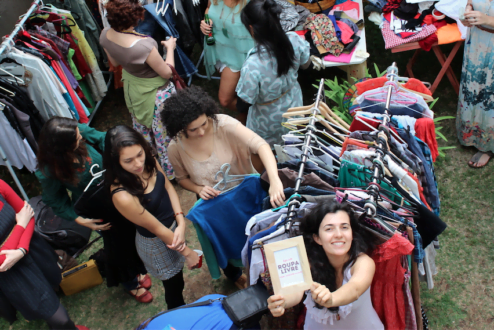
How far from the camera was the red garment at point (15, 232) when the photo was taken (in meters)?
2.25

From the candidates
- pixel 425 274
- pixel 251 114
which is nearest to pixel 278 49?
pixel 251 114

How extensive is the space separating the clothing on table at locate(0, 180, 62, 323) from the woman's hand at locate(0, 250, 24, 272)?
0.02 m

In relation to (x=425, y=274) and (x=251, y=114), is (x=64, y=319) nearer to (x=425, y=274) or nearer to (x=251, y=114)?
(x=251, y=114)

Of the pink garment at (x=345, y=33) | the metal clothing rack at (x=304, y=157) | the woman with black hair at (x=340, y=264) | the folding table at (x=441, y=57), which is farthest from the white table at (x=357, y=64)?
the woman with black hair at (x=340, y=264)

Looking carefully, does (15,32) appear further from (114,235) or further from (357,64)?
(357,64)

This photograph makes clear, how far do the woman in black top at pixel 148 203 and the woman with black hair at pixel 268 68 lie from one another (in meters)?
0.90

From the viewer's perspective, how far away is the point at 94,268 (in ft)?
10.4

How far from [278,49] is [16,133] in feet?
7.24

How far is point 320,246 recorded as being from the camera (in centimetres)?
176

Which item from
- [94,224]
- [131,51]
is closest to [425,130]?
[94,224]

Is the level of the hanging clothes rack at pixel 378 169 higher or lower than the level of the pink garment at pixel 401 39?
higher

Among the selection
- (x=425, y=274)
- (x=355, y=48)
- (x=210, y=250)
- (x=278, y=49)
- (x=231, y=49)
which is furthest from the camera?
(x=355, y=48)

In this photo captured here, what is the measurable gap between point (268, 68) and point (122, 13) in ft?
3.81

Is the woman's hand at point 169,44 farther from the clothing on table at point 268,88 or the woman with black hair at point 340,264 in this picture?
the woman with black hair at point 340,264
